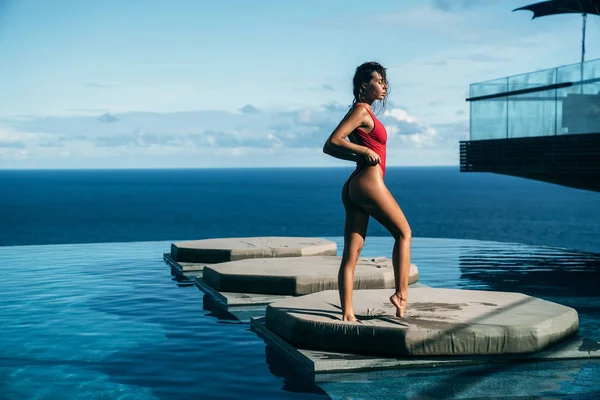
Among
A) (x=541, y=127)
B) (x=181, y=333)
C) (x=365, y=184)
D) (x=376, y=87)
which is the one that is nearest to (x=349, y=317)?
(x=365, y=184)

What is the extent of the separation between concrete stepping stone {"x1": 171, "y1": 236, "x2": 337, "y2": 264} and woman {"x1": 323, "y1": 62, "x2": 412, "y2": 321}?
25.7ft

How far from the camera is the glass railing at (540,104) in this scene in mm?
18750

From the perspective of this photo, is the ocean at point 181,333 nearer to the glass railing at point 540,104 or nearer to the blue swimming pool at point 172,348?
the blue swimming pool at point 172,348

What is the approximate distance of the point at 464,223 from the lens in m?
90.1

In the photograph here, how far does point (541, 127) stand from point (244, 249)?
9283mm

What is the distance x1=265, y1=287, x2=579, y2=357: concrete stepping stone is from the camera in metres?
7.48

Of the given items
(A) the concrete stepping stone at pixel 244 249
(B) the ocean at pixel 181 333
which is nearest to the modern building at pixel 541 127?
(B) the ocean at pixel 181 333

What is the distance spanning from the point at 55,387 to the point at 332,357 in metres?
2.67

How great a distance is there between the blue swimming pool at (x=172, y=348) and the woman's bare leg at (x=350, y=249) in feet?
2.94

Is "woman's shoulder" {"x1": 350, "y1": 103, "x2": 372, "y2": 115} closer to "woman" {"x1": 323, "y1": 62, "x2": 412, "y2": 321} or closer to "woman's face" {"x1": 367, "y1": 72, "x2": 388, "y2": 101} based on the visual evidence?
"woman" {"x1": 323, "y1": 62, "x2": 412, "y2": 321}

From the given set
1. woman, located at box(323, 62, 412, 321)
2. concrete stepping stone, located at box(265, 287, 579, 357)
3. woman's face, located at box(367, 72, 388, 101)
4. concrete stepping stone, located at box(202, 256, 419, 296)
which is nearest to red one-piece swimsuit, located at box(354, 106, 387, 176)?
woman, located at box(323, 62, 412, 321)

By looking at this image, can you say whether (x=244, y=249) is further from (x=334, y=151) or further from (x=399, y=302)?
(x=334, y=151)

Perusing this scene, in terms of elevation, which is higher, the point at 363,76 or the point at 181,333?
the point at 363,76

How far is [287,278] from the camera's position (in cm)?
1182
